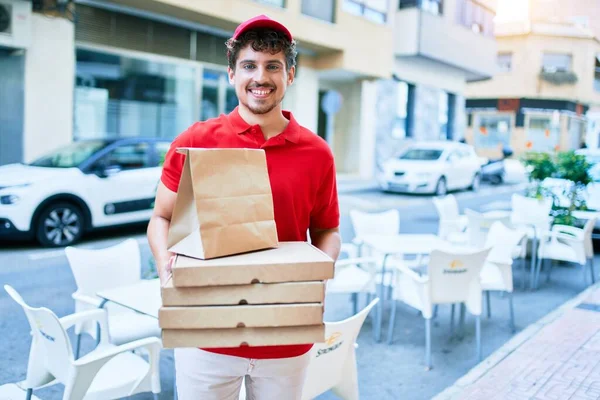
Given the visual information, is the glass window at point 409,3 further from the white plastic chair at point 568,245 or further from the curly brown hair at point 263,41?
the curly brown hair at point 263,41

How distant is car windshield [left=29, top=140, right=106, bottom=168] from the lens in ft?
29.5

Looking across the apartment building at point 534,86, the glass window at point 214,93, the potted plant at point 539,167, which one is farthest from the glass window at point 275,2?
the apartment building at point 534,86

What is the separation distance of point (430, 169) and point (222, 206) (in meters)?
16.1

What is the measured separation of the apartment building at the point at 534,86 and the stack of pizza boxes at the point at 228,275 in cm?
4127

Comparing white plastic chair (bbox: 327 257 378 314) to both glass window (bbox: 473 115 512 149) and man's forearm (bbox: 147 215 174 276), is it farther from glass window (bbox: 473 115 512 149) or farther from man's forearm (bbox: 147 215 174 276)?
glass window (bbox: 473 115 512 149)

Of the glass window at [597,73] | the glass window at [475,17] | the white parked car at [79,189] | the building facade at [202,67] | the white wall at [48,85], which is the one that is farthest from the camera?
the glass window at [597,73]

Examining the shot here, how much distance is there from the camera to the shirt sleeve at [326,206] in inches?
83.7

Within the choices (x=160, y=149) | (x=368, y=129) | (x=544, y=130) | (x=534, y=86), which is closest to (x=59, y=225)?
(x=160, y=149)

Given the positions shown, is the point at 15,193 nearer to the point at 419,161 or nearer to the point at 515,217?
the point at 515,217

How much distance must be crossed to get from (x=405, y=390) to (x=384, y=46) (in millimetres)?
19015

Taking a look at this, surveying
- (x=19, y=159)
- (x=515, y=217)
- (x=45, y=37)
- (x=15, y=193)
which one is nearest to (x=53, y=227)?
(x=15, y=193)

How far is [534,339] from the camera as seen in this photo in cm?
474

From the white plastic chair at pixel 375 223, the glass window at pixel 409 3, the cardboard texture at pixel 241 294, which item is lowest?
the white plastic chair at pixel 375 223

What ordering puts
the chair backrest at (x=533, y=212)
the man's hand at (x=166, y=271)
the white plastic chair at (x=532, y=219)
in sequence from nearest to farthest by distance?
the man's hand at (x=166, y=271)
the white plastic chair at (x=532, y=219)
the chair backrest at (x=533, y=212)
